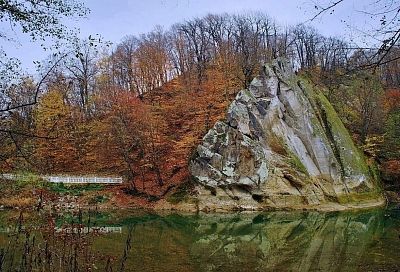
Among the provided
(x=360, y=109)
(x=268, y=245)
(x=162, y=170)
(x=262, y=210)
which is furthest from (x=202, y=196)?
(x=360, y=109)

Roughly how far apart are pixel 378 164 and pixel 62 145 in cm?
2855

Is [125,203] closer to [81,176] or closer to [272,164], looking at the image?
[81,176]

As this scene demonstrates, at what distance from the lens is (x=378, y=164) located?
40.8 m

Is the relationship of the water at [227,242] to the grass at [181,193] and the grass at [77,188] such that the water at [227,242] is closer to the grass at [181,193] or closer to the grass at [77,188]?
the grass at [181,193]

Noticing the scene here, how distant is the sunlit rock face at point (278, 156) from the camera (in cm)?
3372

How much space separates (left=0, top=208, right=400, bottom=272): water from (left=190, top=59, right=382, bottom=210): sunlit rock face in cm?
427

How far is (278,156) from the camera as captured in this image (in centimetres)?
3484

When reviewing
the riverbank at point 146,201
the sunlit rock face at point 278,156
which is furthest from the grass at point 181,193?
the sunlit rock face at point 278,156

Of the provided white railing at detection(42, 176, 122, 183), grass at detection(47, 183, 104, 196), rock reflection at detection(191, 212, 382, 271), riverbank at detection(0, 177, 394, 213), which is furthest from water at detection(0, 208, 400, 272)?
white railing at detection(42, 176, 122, 183)

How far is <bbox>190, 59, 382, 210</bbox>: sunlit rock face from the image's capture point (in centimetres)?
3372

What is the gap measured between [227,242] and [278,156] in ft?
55.2

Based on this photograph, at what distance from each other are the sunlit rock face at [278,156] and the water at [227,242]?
427cm

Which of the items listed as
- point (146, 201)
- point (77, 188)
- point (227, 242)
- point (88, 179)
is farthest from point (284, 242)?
point (88, 179)

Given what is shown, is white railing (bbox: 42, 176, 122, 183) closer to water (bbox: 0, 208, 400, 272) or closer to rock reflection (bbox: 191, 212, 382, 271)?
water (bbox: 0, 208, 400, 272)
